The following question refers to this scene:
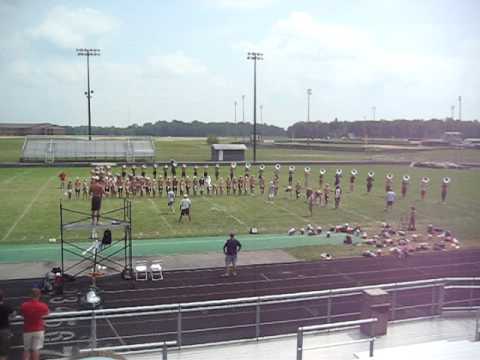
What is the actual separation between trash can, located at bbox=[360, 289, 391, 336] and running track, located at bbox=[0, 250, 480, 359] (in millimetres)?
1358

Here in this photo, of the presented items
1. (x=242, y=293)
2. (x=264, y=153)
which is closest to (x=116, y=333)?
(x=242, y=293)

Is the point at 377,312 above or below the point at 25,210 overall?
above

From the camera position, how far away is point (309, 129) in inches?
2205

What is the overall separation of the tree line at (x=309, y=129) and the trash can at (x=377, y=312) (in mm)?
15617

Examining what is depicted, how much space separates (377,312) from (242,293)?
3.61m

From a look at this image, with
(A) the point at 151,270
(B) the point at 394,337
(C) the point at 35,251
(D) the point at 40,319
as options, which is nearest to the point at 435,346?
(B) the point at 394,337

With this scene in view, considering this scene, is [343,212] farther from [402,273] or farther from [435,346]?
[435,346]

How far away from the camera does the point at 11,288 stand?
10.1 metres

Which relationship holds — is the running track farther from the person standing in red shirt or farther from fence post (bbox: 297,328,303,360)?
fence post (bbox: 297,328,303,360)

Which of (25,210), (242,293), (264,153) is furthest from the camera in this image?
(264,153)

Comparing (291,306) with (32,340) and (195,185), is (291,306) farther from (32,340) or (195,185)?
(195,185)

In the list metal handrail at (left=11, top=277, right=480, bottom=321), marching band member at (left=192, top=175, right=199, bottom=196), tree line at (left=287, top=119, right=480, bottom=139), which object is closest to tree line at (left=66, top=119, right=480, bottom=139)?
tree line at (left=287, top=119, right=480, bottom=139)

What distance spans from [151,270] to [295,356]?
18.3 feet

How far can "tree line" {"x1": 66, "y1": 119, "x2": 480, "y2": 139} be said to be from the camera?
81.1 feet
